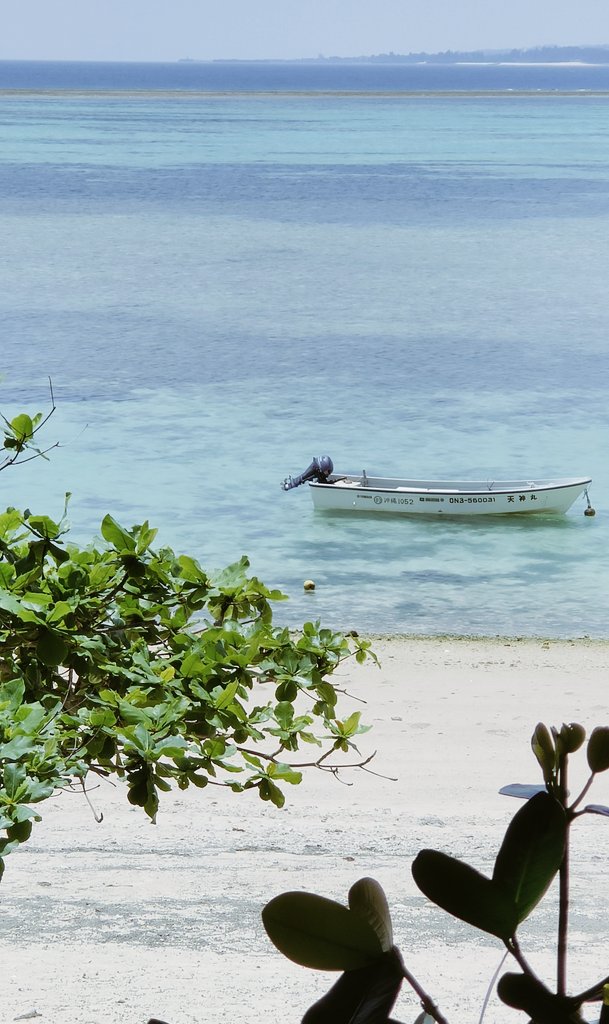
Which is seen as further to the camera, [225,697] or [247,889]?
[247,889]

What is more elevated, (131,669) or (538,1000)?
(131,669)

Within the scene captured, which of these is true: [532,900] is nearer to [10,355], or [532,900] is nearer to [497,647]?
[497,647]

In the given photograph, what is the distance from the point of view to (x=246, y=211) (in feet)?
172

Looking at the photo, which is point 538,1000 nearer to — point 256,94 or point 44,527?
A: point 44,527

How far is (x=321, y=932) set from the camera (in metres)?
0.60

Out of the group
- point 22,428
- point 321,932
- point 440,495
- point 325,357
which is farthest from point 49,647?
point 325,357

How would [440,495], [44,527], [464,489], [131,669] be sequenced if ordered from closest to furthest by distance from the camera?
[131,669], [44,527], [440,495], [464,489]

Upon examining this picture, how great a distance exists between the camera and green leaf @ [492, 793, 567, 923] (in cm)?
59

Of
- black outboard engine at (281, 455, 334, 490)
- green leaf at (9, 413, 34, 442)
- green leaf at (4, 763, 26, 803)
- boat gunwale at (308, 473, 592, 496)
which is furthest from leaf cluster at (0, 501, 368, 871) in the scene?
black outboard engine at (281, 455, 334, 490)

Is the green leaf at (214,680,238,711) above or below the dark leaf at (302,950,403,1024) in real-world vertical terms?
above

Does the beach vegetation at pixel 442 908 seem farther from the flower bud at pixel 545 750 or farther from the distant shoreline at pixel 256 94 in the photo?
the distant shoreline at pixel 256 94

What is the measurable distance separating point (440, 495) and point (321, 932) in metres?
14.9

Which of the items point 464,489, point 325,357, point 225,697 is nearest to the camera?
point 225,697

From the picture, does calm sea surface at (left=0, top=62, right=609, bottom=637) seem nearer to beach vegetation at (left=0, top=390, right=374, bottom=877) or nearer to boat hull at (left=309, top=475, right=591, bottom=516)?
boat hull at (left=309, top=475, right=591, bottom=516)
